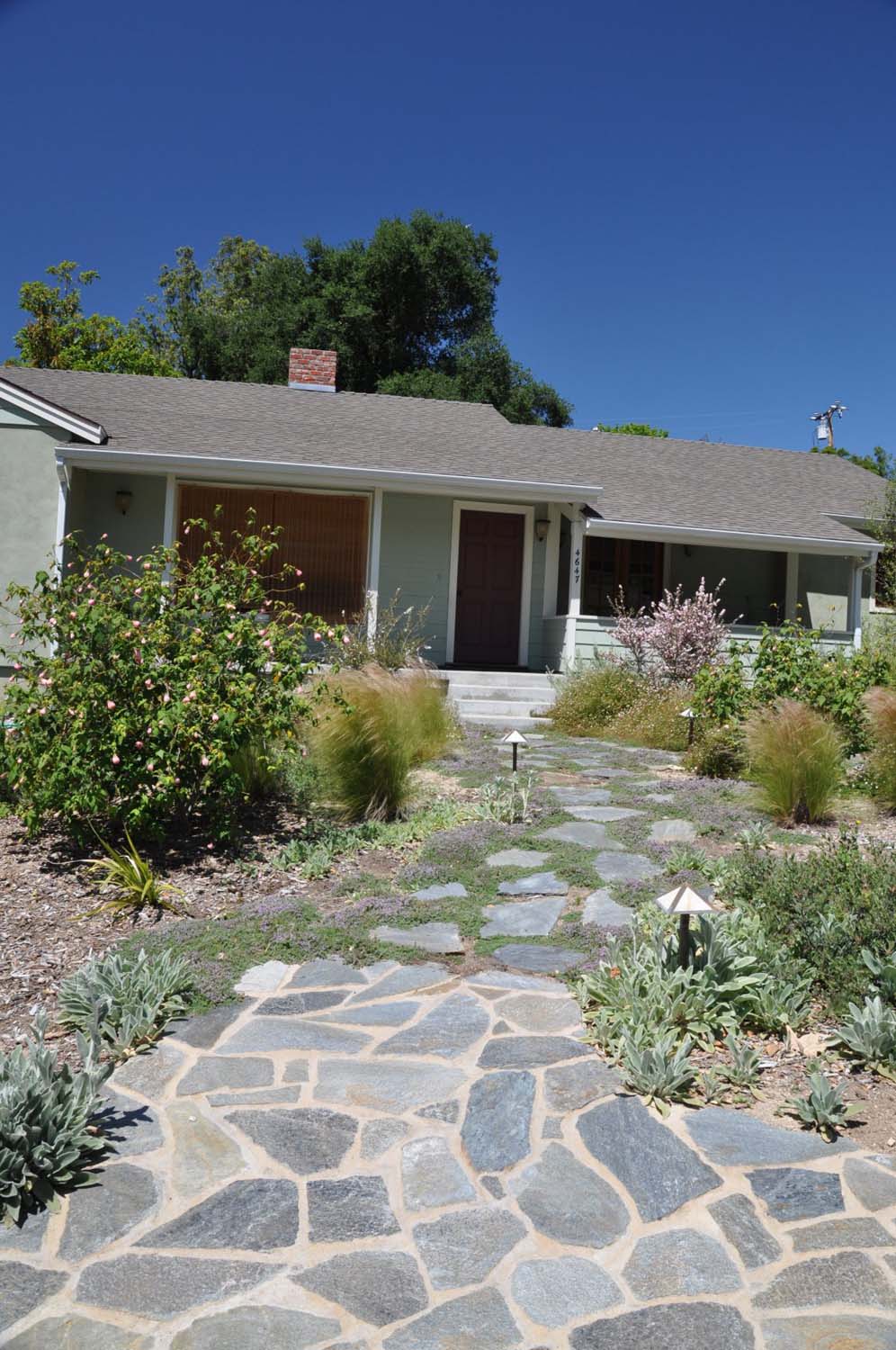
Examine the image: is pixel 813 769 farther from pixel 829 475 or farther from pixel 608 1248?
pixel 829 475

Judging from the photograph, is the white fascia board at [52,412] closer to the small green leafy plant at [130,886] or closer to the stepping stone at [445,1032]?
the small green leafy plant at [130,886]

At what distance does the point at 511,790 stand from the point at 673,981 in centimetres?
300

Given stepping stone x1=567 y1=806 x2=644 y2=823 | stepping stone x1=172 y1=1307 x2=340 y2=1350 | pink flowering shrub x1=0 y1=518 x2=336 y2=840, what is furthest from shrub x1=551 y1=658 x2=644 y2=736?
stepping stone x1=172 y1=1307 x2=340 y2=1350

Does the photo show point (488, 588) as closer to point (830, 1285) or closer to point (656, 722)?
point (656, 722)

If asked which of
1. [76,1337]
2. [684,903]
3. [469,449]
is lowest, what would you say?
[76,1337]

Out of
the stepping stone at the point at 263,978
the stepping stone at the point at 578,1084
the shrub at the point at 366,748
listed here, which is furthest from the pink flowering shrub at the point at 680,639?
the stepping stone at the point at 578,1084

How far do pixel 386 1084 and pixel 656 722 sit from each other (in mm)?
6511

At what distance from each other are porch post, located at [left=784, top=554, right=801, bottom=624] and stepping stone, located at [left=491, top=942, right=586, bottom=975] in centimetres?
1171

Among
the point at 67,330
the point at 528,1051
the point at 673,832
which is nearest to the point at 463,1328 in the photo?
the point at 528,1051

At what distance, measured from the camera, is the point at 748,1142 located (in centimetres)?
274

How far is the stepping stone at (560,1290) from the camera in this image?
2.14 meters

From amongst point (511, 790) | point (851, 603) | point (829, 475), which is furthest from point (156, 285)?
point (511, 790)

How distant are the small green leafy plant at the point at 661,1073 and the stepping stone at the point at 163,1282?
124cm

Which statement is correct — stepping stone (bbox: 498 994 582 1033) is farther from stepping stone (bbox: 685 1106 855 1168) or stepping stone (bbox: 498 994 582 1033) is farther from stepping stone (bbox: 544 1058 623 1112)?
stepping stone (bbox: 685 1106 855 1168)
